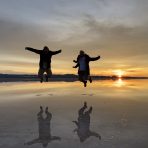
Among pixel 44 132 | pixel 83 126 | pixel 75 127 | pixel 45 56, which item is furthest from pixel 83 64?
pixel 44 132

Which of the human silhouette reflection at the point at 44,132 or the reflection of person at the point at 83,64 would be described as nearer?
the human silhouette reflection at the point at 44,132

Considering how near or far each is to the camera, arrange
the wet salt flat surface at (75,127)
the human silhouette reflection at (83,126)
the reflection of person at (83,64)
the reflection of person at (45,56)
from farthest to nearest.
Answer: the reflection of person at (83,64) → the reflection of person at (45,56) → the human silhouette reflection at (83,126) → the wet salt flat surface at (75,127)

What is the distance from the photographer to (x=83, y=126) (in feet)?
33.4

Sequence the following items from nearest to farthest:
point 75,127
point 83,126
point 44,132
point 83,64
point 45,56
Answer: point 44,132
point 75,127
point 83,126
point 45,56
point 83,64

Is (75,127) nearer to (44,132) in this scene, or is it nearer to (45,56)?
(44,132)

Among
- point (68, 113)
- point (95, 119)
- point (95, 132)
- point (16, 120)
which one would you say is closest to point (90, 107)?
point (68, 113)

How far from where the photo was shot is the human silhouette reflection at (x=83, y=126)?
29.0 feet

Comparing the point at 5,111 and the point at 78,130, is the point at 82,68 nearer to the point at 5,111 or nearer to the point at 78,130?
the point at 5,111

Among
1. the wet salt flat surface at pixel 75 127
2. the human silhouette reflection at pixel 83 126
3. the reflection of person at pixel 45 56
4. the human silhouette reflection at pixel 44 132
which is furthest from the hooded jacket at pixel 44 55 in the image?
the human silhouette reflection at pixel 44 132

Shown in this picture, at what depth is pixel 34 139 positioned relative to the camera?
8344mm

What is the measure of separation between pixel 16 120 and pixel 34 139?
9.66 feet

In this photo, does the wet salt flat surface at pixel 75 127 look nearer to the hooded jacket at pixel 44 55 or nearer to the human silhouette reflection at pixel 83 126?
the human silhouette reflection at pixel 83 126

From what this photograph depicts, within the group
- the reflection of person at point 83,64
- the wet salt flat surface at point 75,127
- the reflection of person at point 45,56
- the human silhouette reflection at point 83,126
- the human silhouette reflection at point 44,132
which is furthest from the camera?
the reflection of person at point 83,64

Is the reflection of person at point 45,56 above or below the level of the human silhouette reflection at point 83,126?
above
